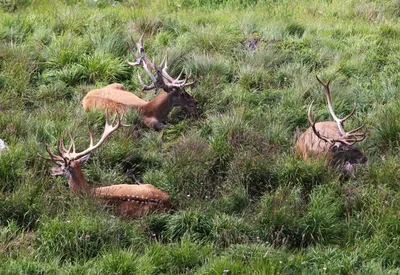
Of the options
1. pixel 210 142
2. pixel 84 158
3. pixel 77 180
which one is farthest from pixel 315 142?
pixel 77 180

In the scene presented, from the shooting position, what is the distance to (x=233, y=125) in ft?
30.2

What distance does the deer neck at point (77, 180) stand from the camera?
7.76m

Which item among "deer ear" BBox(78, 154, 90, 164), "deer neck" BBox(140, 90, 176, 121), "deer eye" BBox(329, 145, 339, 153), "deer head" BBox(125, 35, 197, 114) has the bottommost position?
"deer neck" BBox(140, 90, 176, 121)

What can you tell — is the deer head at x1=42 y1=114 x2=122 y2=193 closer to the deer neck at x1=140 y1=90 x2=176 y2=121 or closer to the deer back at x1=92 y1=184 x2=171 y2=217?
the deer back at x1=92 y1=184 x2=171 y2=217

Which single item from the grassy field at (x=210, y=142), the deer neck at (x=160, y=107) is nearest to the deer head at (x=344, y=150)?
the grassy field at (x=210, y=142)

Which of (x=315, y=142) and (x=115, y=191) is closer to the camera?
(x=115, y=191)

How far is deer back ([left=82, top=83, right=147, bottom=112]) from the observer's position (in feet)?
32.0

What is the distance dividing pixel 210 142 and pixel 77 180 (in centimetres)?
182

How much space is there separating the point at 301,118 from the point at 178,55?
91.4 inches

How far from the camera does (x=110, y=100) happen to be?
982 cm

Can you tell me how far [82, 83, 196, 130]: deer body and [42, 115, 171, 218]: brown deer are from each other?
5.96ft

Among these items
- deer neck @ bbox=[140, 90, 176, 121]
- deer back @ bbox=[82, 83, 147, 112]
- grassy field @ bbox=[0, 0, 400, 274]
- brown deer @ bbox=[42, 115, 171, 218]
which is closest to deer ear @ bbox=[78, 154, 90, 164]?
brown deer @ bbox=[42, 115, 171, 218]

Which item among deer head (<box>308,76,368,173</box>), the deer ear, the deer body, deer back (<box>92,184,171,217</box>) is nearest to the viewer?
deer back (<box>92,184,171,217</box>)

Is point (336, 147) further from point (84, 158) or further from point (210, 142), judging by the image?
point (84, 158)
